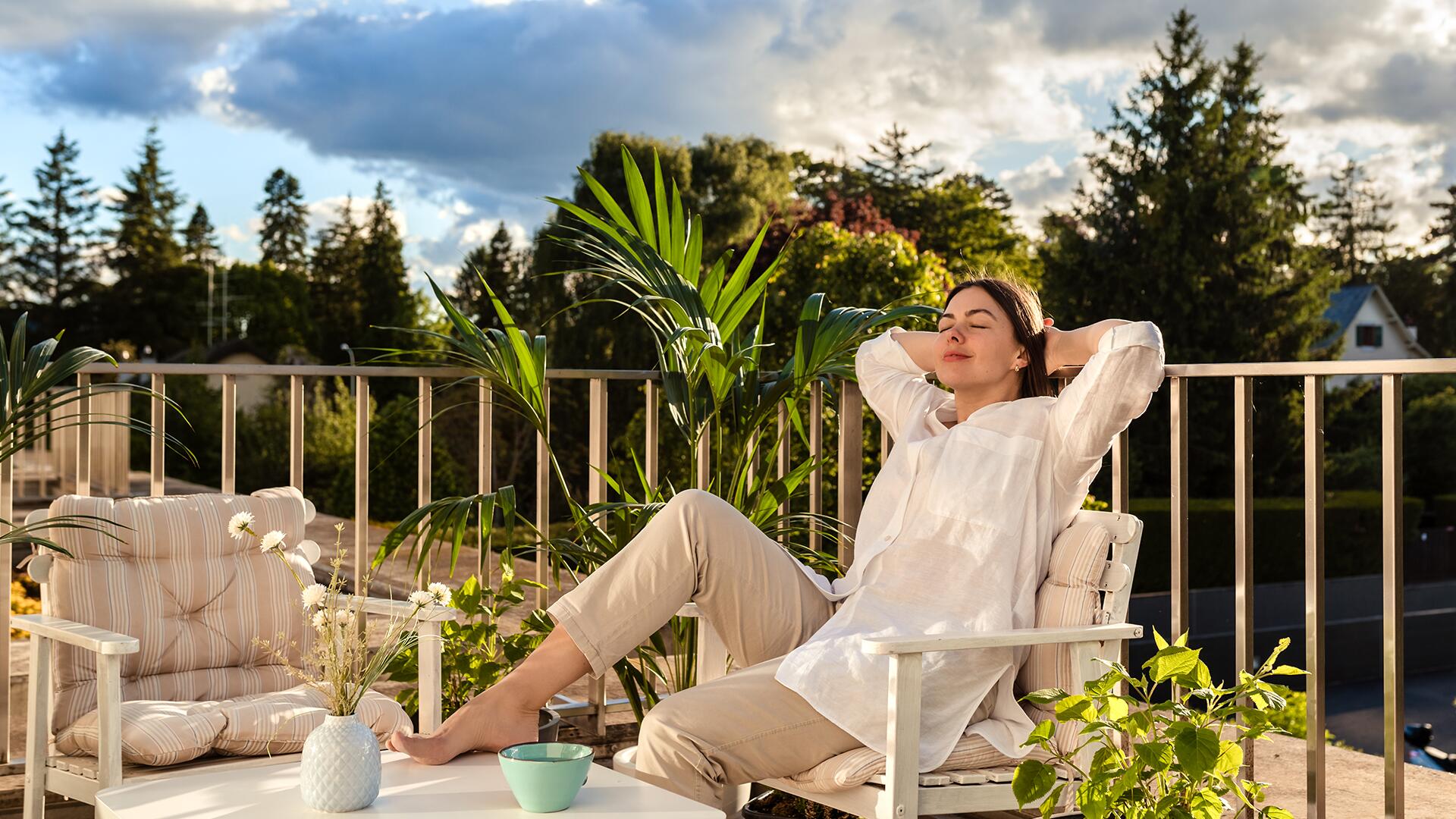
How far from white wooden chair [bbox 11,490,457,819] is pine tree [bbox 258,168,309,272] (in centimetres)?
4595

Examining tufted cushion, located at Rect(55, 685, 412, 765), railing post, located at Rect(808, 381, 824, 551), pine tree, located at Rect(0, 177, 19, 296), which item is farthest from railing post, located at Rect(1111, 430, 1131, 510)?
pine tree, located at Rect(0, 177, 19, 296)

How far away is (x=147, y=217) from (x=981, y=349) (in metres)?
42.4

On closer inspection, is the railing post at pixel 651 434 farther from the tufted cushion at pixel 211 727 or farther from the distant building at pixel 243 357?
the distant building at pixel 243 357

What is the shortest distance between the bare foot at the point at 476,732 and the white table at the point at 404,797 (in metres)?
0.03

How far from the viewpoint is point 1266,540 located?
14.5 metres

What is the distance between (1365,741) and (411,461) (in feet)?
35.3

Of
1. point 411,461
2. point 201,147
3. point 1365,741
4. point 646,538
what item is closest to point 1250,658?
point 646,538

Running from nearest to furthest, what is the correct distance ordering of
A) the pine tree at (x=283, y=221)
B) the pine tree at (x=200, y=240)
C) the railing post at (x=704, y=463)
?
the railing post at (x=704, y=463), the pine tree at (x=200, y=240), the pine tree at (x=283, y=221)

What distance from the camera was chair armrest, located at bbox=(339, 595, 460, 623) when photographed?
204 centimetres

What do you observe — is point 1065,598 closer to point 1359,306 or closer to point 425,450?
point 425,450

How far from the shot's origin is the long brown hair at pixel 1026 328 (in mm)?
2373

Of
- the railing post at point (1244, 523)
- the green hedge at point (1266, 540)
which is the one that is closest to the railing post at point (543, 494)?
the railing post at point (1244, 523)

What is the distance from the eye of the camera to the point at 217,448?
20719mm

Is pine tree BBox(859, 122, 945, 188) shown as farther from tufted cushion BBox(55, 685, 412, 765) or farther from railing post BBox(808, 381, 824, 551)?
tufted cushion BBox(55, 685, 412, 765)
